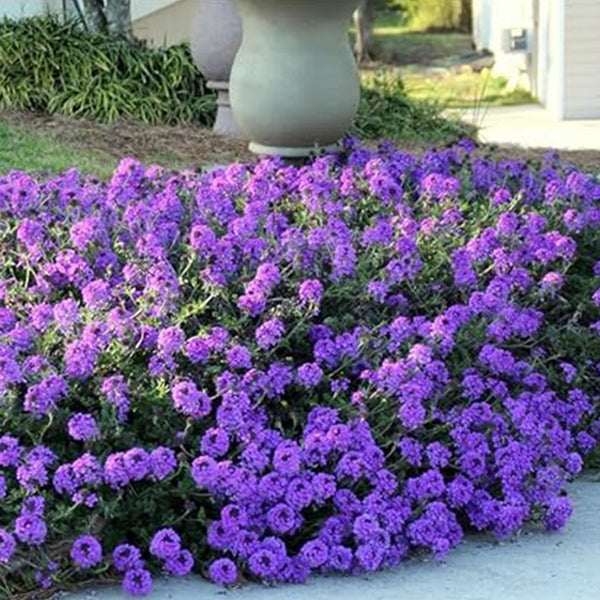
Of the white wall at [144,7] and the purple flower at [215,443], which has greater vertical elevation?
the purple flower at [215,443]

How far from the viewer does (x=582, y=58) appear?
17.4m

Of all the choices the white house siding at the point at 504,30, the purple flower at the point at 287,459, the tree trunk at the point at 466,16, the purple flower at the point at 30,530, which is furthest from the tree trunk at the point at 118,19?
the tree trunk at the point at 466,16

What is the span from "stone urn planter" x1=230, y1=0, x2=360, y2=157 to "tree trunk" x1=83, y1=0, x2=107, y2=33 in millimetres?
5289

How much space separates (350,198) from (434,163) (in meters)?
0.79

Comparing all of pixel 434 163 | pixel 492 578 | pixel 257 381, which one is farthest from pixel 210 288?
pixel 434 163

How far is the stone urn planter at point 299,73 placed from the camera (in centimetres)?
770

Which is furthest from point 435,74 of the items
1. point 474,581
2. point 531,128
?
point 474,581

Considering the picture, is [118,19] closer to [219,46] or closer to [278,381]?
[219,46]

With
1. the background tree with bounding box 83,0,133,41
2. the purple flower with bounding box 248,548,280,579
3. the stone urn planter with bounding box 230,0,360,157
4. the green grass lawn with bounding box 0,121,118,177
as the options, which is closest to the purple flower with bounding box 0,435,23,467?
the purple flower with bounding box 248,548,280,579

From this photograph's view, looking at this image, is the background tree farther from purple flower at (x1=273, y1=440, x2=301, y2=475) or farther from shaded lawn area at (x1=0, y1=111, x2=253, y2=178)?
purple flower at (x1=273, y1=440, x2=301, y2=475)

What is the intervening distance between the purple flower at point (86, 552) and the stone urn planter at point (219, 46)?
25.9 feet

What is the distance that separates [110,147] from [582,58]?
853cm

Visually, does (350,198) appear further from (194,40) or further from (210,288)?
(194,40)

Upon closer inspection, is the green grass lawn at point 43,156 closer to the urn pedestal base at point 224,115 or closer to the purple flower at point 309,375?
the urn pedestal base at point 224,115
